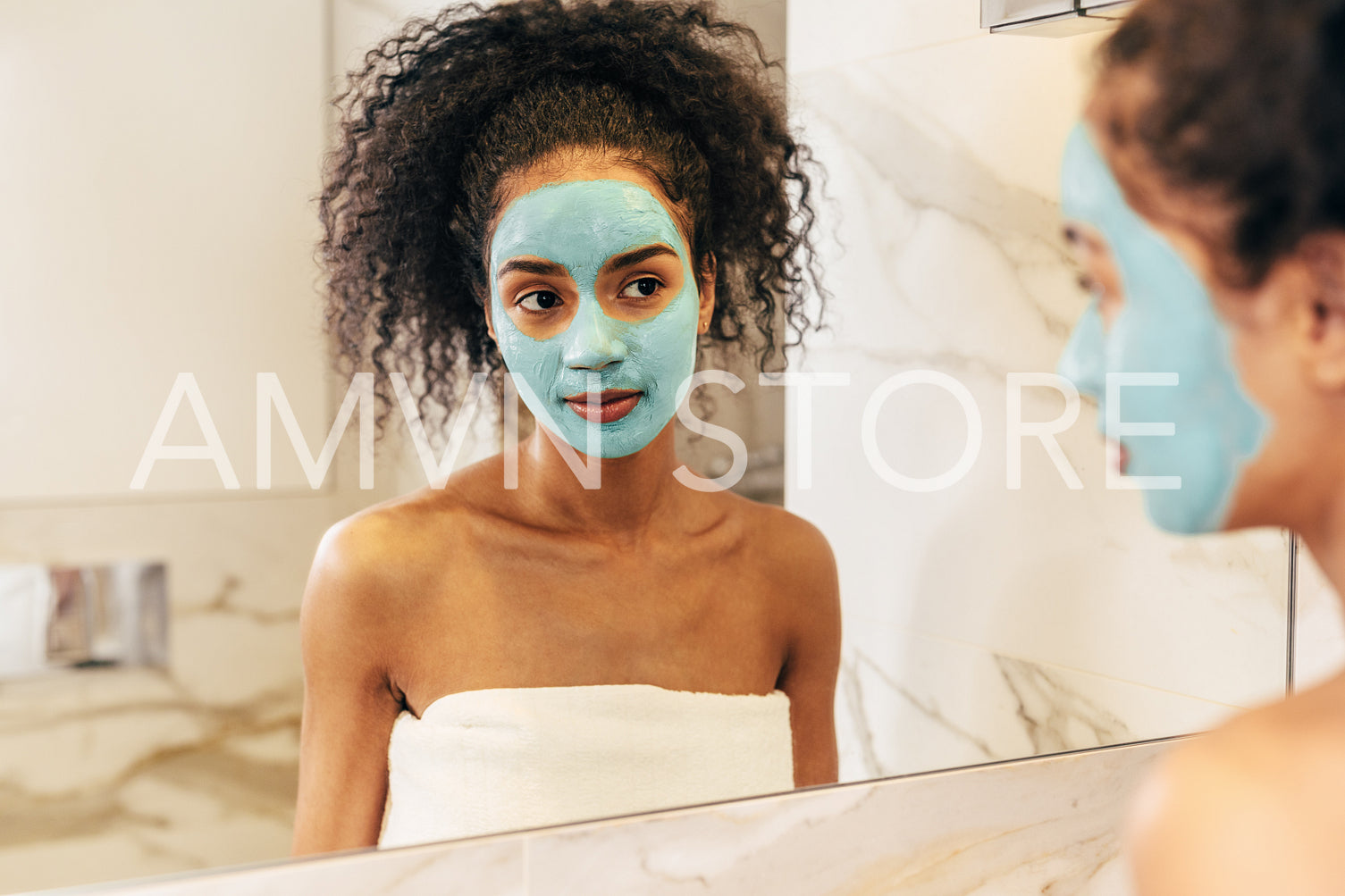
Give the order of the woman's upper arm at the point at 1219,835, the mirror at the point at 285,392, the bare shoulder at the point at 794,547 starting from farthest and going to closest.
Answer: the bare shoulder at the point at 794,547
the mirror at the point at 285,392
the woman's upper arm at the point at 1219,835

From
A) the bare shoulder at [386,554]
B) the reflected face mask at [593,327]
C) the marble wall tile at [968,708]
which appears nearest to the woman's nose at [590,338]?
the reflected face mask at [593,327]

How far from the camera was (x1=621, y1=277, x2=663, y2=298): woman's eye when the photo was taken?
23.4 inches

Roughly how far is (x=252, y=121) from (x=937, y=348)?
18.0 inches

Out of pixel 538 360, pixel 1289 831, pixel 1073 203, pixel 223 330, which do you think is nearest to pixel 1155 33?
pixel 1073 203

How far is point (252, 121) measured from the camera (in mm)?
563

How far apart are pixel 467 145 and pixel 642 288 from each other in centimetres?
13

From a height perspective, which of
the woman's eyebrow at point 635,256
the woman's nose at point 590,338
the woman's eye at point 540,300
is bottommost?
the woman's nose at point 590,338

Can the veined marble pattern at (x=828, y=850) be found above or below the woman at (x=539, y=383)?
below

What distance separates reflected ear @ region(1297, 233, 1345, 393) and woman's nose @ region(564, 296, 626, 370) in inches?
13.9

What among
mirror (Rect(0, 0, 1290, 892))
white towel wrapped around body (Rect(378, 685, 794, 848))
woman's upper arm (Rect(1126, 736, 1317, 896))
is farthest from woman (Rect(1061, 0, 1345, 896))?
white towel wrapped around body (Rect(378, 685, 794, 848))

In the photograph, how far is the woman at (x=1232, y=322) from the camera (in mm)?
298

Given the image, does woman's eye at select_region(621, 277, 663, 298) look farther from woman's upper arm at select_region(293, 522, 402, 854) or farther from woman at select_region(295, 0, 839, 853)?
woman's upper arm at select_region(293, 522, 402, 854)

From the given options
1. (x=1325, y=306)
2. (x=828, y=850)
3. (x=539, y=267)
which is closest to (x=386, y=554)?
(x=539, y=267)

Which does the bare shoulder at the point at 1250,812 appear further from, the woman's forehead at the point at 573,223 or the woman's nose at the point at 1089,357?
the woman's forehead at the point at 573,223
